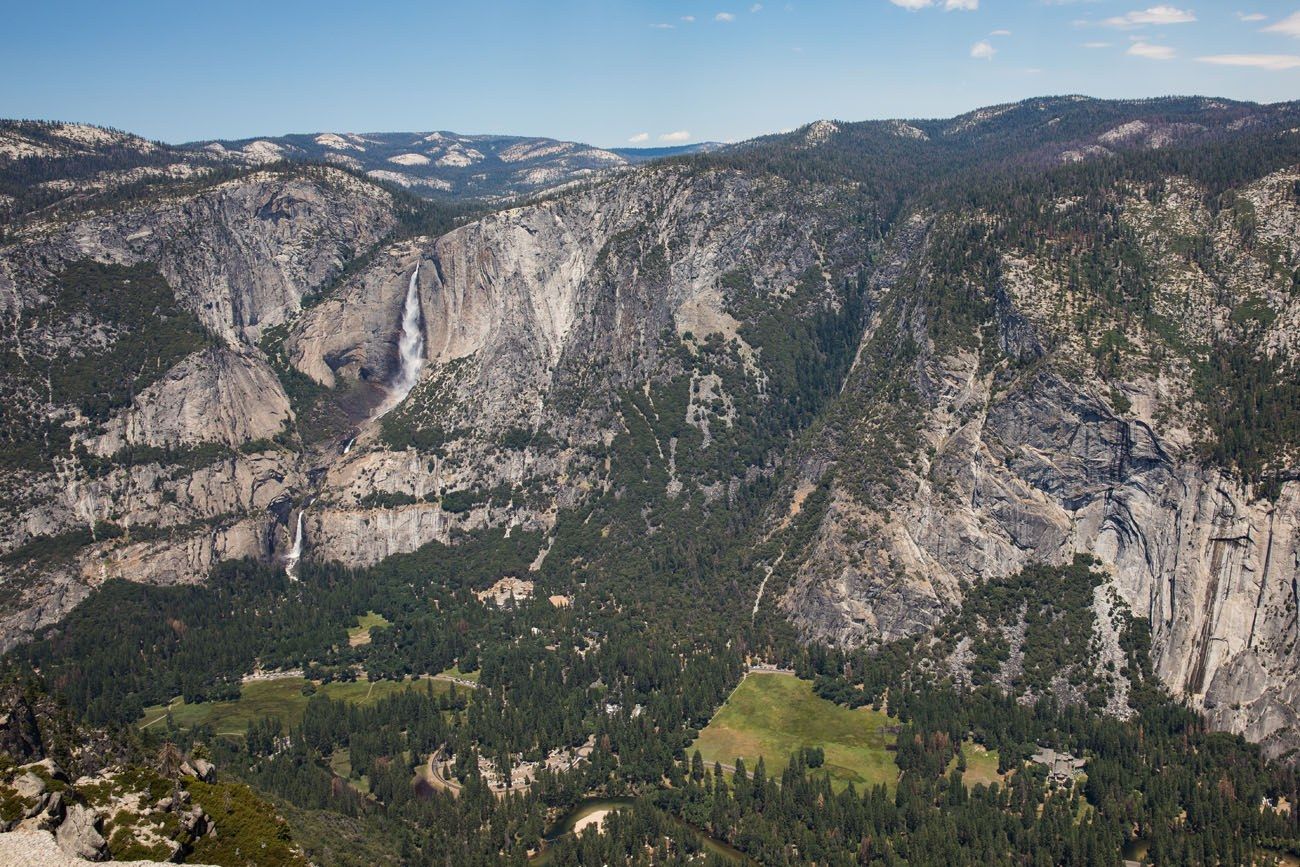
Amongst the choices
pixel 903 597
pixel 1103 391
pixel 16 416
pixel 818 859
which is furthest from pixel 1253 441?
pixel 16 416

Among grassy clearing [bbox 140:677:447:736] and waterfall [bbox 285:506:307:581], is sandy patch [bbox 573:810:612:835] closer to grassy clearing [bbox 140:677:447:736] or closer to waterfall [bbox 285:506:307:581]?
grassy clearing [bbox 140:677:447:736]

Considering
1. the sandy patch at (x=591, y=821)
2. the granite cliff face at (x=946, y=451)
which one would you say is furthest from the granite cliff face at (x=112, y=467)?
the sandy patch at (x=591, y=821)

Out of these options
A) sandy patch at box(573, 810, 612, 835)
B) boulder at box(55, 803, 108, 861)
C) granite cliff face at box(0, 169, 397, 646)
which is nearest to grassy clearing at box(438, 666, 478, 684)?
sandy patch at box(573, 810, 612, 835)

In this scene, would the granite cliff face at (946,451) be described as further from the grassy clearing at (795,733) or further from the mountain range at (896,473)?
the grassy clearing at (795,733)

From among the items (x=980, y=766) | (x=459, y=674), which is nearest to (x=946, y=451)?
(x=980, y=766)

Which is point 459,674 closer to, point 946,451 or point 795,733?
point 795,733

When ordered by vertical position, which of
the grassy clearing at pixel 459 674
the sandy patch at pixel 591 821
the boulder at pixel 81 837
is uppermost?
the boulder at pixel 81 837
